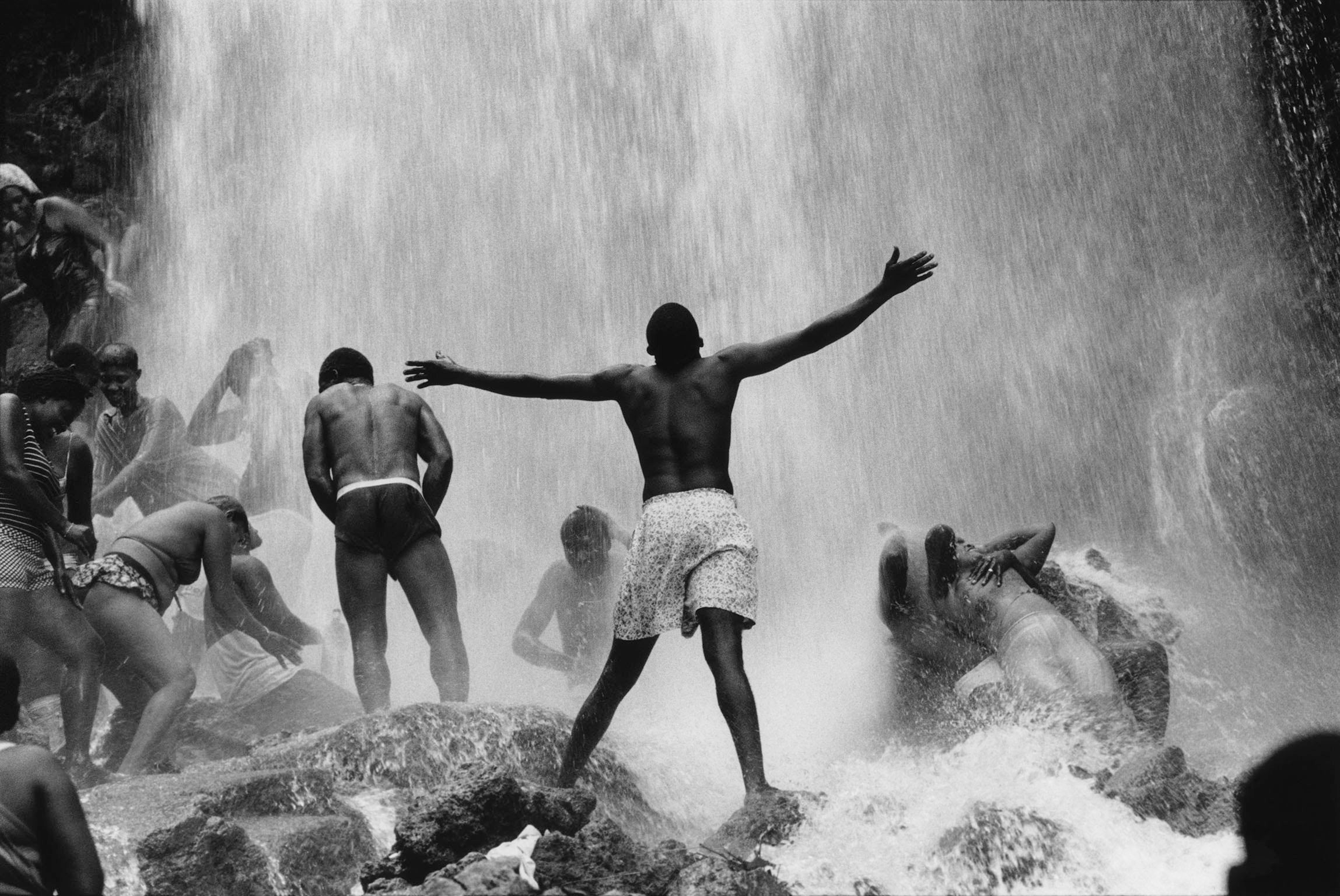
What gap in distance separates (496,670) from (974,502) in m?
6.87

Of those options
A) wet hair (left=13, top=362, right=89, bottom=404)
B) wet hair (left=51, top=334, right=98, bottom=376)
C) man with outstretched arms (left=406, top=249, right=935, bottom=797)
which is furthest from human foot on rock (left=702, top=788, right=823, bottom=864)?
wet hair (left=51, top=334, right=98, bottom=376)

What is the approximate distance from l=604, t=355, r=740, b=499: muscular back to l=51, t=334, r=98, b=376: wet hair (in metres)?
5.35

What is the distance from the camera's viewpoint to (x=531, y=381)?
3.83 m

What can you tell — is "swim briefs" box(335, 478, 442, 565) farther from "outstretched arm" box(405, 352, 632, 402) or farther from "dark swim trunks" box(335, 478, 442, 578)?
"outstretched arm" box(405, 352, 632, 402)

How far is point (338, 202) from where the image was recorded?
50.6ft

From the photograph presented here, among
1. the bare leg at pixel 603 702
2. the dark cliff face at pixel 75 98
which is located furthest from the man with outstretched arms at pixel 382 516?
the dark cliff face at pixel 75 98

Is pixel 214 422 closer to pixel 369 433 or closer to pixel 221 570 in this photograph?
pixel 221 570

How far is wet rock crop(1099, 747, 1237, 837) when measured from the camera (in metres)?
2.98

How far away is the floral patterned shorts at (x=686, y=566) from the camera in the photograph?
355 centimetres

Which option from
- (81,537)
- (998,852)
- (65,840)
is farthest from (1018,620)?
(81,537)

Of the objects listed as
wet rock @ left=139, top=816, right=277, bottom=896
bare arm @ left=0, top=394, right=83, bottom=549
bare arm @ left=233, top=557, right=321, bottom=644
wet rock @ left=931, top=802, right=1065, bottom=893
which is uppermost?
bare arm @ left=0, top=394, right=83, bottom=549

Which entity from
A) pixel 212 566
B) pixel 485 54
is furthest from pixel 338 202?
pixel 212 566

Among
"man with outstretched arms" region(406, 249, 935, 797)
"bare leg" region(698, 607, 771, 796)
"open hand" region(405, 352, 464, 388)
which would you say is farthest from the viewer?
"open hand" region(405, 352, 464, 388)

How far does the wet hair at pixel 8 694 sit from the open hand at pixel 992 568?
3837mm
